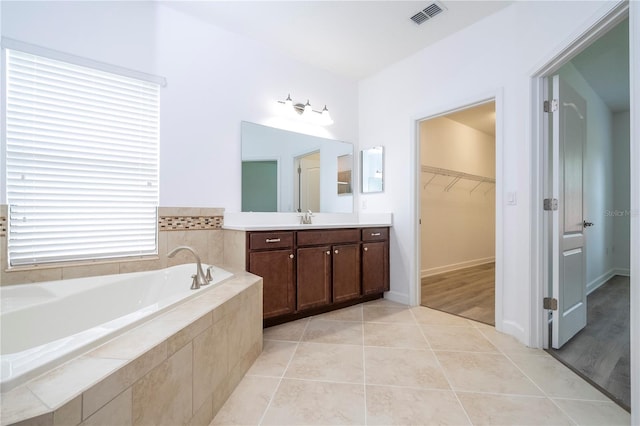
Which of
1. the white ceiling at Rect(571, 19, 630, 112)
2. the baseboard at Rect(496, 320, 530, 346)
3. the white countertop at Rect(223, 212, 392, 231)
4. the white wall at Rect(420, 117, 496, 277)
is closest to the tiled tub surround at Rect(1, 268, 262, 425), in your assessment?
the white countertop at Rect(223, 212, 392, 231)

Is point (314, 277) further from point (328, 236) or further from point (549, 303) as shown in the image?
point (549, 303)

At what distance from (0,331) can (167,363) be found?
1063 mm

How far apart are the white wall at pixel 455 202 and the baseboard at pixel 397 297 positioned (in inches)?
47.4

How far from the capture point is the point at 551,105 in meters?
1.89

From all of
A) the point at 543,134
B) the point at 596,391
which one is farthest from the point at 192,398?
the point at 543,134

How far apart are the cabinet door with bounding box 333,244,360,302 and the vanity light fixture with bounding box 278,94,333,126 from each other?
142 cm

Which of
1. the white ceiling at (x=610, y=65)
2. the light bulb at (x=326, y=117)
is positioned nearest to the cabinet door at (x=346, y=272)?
the light bulb at (x=326, y=117)

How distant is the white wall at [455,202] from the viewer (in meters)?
4.08

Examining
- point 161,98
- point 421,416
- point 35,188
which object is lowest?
point 421,416

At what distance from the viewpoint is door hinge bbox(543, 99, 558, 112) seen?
6.15ft

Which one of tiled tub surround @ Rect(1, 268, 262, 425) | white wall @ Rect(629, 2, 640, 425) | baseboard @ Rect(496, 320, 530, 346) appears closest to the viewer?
tiled tub surround @ Rect(1, 268, 262, 425)

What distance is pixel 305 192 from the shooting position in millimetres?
2949

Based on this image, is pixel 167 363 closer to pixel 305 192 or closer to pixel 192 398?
pixel 192 398

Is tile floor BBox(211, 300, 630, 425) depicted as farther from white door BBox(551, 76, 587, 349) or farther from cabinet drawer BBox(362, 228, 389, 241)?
cabinet drawer BBox(362, 228, 389, 241)
